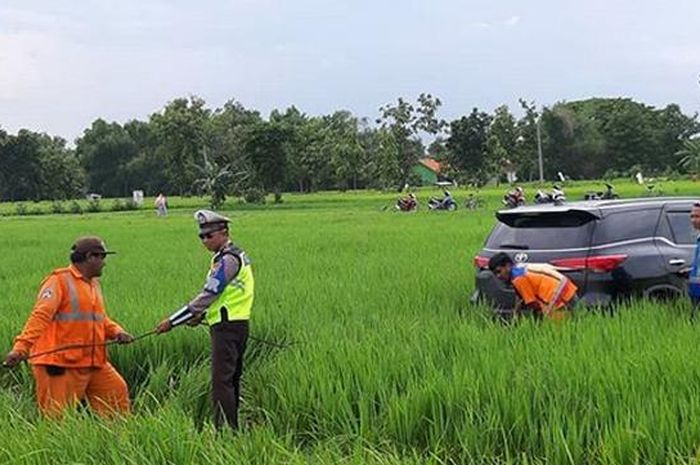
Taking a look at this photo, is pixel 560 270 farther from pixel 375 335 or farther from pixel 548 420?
pixel 548 420

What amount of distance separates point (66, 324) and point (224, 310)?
109 cm

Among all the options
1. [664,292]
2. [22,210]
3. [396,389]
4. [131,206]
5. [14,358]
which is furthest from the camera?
[131,206]

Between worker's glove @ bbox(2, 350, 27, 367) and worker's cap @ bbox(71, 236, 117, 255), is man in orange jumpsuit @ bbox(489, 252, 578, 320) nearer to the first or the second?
worker's cap @ bbox(71, 236, 117, 255)

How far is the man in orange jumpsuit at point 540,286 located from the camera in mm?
6926

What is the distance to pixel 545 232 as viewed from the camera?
7785 mm

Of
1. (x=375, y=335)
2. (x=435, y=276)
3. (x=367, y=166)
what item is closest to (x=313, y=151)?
(x=367, y=166)

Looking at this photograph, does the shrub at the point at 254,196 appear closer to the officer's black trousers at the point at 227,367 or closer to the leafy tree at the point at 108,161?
the leafy tree at the point at 108,161

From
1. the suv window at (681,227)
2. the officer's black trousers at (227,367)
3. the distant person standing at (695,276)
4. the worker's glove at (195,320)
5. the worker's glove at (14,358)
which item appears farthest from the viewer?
the suv window at (681,227)

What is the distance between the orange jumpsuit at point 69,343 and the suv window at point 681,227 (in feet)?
17.1

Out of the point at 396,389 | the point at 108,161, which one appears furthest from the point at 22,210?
the point at 396,389

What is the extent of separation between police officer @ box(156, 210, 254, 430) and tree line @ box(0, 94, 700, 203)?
45895 mm

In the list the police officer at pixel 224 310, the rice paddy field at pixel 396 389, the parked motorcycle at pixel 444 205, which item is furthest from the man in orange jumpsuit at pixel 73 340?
the parked motorcycle at pixel 444 205

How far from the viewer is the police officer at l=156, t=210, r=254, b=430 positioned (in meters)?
A: 5.81

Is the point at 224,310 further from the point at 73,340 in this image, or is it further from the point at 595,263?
the point at 595,263
